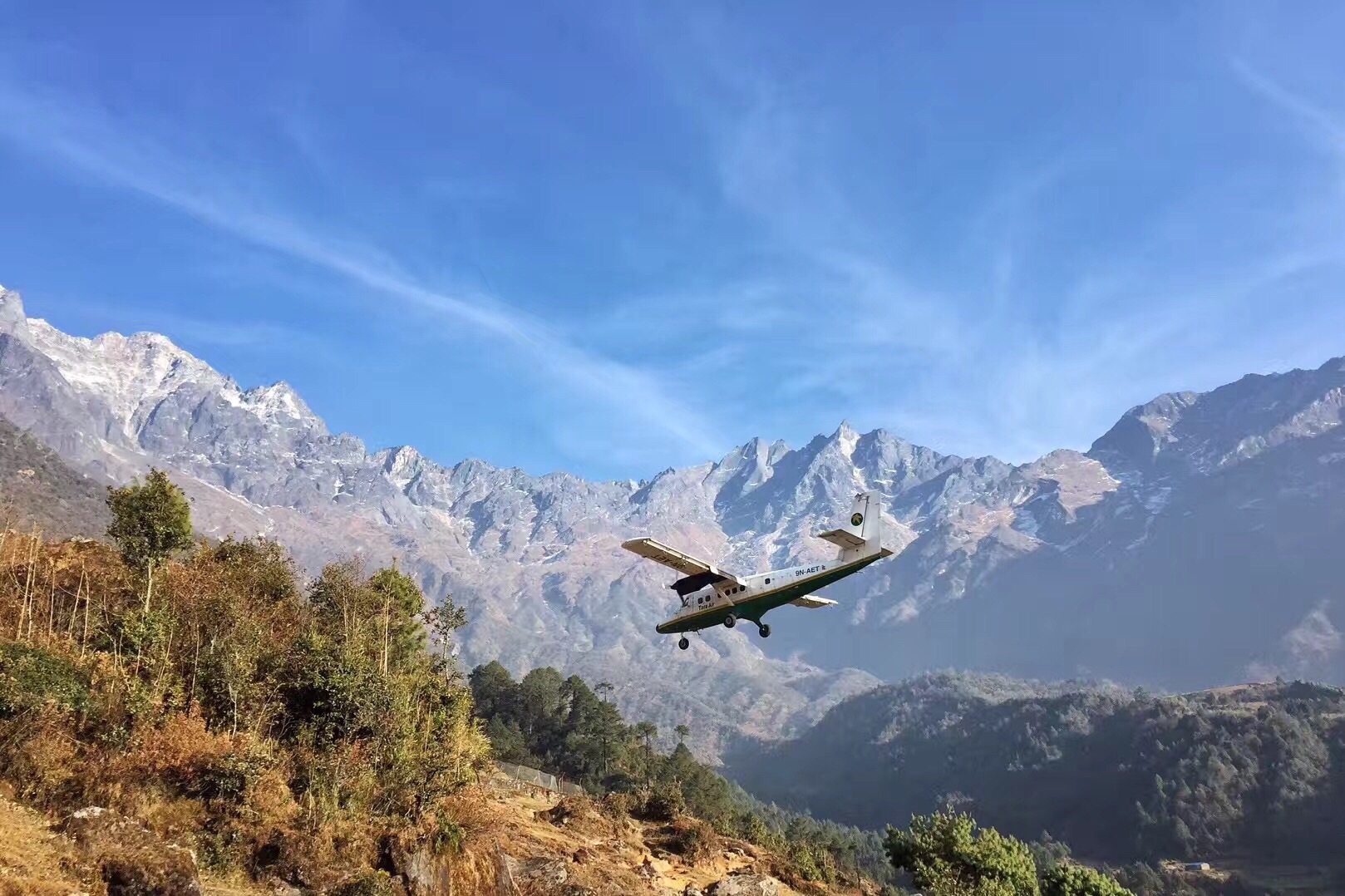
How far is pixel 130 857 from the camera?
53.0 ft

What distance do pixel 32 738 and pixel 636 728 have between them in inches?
5245

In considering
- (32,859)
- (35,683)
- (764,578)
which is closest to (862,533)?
(764,578)

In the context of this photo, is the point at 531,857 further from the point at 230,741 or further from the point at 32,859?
the point at 32,859

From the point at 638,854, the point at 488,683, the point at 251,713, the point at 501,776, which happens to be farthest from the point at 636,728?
the point at 251,713

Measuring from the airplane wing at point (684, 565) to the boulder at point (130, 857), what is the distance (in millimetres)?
19541

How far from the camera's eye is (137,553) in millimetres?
32500

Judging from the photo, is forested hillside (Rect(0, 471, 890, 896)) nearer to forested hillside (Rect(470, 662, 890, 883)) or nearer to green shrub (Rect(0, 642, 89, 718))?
green shrub (Rect(0, 642, 89, 718))

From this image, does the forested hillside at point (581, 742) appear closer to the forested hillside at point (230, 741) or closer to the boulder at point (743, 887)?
the forested hillside at point (230, 741)

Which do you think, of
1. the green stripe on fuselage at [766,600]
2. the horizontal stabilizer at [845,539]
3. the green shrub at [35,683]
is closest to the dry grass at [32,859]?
the green shrub at [35,683]

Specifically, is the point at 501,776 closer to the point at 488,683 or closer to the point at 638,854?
the point at 638,854

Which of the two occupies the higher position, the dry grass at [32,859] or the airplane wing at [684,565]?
the airplane wing at [684,565]

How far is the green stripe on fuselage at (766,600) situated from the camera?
3612 centimetres

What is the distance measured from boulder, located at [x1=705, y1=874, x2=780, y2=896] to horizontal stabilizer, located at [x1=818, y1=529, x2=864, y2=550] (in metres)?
13.8

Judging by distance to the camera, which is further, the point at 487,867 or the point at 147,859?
the point at 487,867
